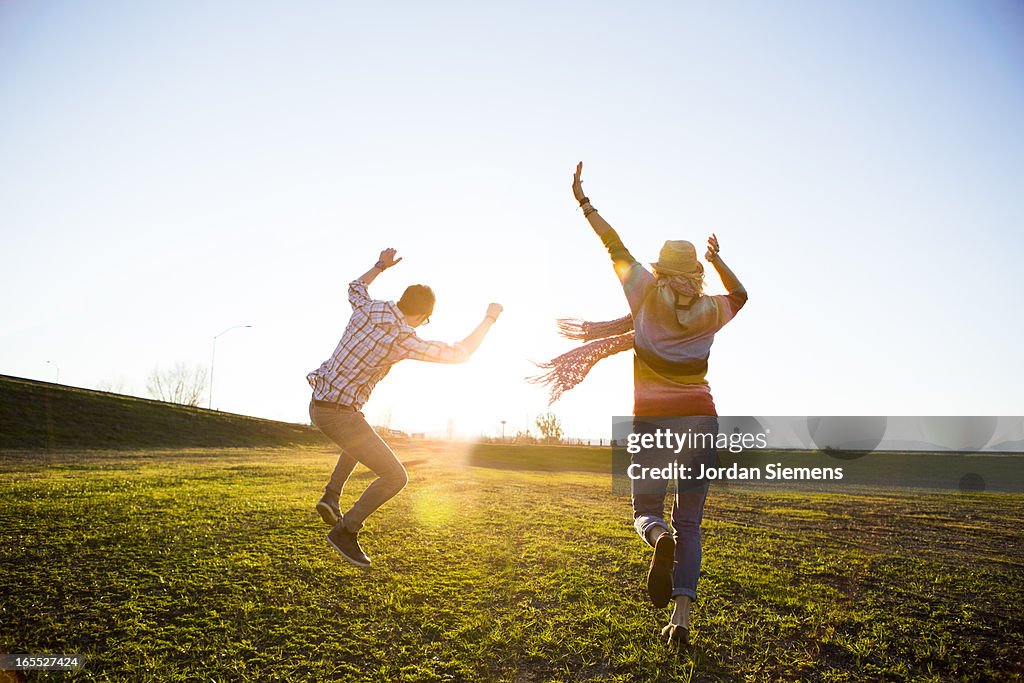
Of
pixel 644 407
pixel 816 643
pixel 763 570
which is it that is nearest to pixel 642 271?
pixel 644 407

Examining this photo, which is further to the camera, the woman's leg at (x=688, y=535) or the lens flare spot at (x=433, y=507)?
the lens flare spot at (x=433, y=507)

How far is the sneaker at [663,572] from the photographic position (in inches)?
160

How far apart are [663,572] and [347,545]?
2.45m

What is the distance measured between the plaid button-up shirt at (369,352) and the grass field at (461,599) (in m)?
2.58

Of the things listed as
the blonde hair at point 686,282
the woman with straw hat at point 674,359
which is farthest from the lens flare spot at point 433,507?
the blonde hair at point 686,282

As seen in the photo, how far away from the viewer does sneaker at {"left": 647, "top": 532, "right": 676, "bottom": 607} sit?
4.07 m

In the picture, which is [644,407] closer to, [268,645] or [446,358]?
[446,358]

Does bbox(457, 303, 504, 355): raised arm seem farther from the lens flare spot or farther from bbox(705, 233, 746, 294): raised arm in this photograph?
the lens flare spot

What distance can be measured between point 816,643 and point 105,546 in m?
9.31

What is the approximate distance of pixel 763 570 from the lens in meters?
8.98

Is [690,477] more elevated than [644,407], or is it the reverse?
[644,407]

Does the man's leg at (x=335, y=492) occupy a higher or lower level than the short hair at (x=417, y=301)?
lower

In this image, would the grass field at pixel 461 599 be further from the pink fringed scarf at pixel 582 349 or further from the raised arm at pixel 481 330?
the raised arm at pixel 481 330

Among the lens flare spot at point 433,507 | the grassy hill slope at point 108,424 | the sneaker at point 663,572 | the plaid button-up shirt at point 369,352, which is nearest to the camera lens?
the sneaker at point 663,572
